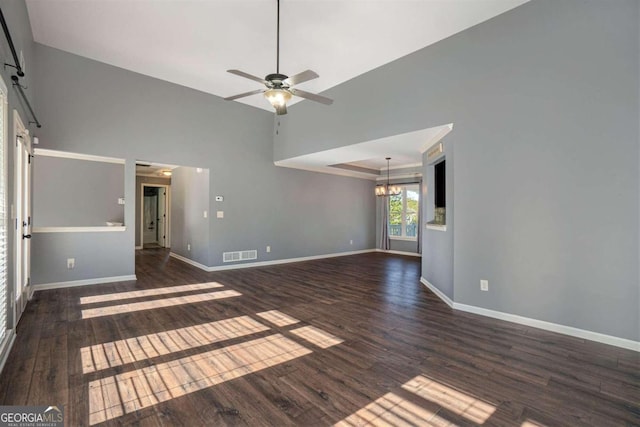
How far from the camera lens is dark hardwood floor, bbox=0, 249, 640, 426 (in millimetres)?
1856

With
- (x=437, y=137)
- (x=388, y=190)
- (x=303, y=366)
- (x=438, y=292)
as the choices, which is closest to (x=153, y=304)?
(x=303, y=366)

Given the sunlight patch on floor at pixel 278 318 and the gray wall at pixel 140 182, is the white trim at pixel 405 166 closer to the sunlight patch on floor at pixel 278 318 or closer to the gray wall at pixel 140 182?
the sunlight patch on floor at pixel 278 318

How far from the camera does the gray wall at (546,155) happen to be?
9.17ft

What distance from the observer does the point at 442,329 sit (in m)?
3.22

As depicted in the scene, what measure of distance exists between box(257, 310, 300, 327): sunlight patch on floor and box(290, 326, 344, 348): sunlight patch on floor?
0.23 m

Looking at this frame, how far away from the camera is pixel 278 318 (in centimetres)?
354

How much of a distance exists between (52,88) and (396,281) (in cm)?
653

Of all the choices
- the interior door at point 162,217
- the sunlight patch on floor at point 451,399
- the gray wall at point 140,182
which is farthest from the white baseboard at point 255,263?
the sunlight patch on floor at point 451,399

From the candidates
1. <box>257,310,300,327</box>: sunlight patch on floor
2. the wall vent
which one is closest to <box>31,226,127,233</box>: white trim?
the wall vent

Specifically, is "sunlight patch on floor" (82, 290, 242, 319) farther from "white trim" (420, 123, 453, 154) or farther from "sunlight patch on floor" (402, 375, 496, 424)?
"white trim" (420, 123, 453, 154)

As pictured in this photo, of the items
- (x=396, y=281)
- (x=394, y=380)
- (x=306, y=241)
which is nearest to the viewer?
(x=394, y=380)

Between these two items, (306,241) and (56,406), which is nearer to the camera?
(56,406)

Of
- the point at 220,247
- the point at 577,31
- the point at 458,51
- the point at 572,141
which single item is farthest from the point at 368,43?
the point at 220,247

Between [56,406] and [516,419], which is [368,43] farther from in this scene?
[56,406]
